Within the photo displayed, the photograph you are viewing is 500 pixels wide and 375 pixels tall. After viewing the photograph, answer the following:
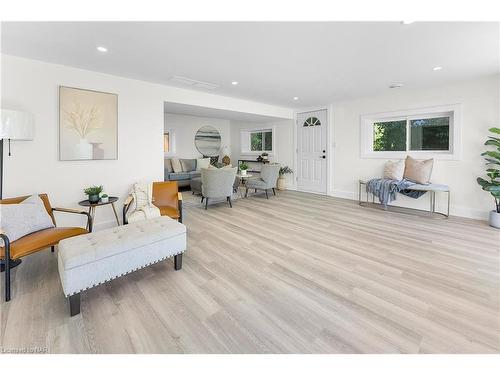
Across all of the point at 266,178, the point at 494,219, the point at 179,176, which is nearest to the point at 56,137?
the point at 179,176

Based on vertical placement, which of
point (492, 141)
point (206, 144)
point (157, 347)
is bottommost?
point (157, 347)

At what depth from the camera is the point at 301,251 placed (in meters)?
2.87

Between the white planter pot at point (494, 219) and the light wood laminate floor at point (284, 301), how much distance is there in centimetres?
49

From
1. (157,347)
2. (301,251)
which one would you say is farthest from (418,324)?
(157,347)

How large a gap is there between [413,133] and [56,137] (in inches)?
247

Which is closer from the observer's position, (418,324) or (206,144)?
(418,324)

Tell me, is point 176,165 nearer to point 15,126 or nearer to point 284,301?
point 15,126

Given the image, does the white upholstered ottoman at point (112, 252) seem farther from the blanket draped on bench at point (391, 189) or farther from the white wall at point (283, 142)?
the white wall at point (283, 142)

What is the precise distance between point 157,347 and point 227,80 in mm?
3806

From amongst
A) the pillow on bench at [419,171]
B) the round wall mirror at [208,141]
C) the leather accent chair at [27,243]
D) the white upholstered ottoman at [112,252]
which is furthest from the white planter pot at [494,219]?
the round wall mirror at [208,141]

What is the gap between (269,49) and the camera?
2805mm

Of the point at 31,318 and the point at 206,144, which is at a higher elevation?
the point at 206,144

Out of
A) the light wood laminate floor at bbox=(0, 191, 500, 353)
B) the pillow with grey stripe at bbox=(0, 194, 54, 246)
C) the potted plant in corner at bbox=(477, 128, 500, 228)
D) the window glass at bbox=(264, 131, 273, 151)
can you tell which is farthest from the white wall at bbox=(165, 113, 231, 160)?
the potted plant in corner at bbox=(477, 128, 500, 228)
